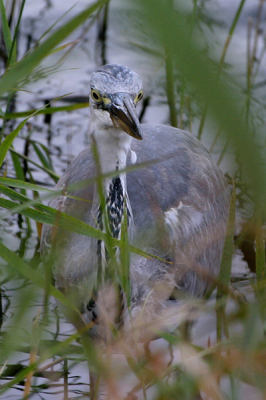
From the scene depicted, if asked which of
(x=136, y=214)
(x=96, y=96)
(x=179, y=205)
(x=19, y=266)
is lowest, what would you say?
(x=19, y=266)

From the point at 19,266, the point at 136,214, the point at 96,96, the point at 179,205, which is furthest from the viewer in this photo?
the point at 179,205

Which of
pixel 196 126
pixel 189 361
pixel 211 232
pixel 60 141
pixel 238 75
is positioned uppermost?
pixel 60 141

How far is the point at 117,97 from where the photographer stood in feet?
6.93

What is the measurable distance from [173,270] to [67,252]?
1.56 feet

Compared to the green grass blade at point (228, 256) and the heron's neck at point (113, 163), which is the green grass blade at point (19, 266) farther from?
the heron's neck at point (113, 163)

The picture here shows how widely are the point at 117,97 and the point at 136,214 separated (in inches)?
26.5

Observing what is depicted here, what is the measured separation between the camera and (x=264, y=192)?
25.4 inches

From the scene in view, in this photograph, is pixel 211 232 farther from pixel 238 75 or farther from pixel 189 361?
pixel 238 75

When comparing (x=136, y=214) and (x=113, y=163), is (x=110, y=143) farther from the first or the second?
(x=136, y=214)

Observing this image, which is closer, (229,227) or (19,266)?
(19,266)

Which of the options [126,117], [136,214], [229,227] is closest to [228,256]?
[229,227]

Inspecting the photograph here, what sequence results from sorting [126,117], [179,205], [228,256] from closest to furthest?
[228,256] < [126,117] < [179,205]

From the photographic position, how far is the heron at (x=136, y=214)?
7.05 ft

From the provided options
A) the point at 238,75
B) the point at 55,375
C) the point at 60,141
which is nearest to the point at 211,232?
the point at 55,375
